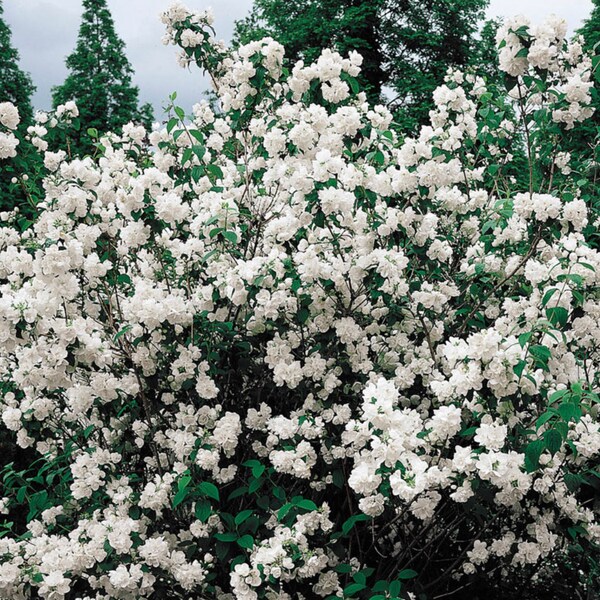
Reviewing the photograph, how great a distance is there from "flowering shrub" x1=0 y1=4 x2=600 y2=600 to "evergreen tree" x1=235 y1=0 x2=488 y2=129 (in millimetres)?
13924

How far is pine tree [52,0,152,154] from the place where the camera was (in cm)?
2078

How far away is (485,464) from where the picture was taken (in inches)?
95.9

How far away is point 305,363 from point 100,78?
20.1m

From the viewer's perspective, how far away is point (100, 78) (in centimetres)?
2120

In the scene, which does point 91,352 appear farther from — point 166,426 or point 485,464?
point 485,464

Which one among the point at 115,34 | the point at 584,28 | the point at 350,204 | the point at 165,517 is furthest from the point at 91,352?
the point at 115,34

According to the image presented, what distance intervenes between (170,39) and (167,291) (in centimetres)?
Answer: 171

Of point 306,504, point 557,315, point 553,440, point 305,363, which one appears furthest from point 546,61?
point 306,504

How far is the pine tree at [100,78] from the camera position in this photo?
20.8 meters

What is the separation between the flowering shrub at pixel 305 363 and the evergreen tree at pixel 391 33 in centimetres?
1392

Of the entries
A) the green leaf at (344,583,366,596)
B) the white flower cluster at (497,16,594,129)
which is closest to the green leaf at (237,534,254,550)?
the green leaf at (344,583,366,596)

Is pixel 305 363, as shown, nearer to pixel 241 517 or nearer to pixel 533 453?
pixel 241 517

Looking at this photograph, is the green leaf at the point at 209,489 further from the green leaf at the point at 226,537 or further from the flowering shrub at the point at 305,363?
the green leaf at the point at 226,537

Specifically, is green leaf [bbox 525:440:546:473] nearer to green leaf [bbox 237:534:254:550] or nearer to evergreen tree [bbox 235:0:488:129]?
green leaf [bbox 237:534:254:550]
